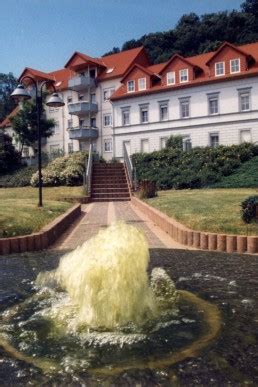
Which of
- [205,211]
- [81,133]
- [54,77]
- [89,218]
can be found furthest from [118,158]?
[205,211]

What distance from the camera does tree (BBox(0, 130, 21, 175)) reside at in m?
40.0

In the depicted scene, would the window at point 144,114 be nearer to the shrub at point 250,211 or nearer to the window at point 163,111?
the window at point 163,111

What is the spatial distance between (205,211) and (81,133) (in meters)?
37.8

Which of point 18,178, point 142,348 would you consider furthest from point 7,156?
point 142,348

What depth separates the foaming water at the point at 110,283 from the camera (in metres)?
4.06

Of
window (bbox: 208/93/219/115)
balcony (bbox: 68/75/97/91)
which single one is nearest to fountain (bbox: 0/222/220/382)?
window (bbox: 208/93/219/115)

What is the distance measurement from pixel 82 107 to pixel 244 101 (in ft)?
63.8

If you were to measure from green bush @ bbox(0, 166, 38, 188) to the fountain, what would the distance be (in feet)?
96.8

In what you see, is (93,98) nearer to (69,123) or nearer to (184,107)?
(69,123)

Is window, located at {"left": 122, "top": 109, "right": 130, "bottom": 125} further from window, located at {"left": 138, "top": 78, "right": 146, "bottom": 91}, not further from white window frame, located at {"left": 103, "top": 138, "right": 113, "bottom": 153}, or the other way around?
white window frame, located at {"left": 103, "top": 138, "right": 113, "bottom": 153}

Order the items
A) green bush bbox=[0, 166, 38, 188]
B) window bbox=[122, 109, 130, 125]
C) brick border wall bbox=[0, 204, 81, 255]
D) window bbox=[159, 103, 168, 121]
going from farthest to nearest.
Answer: window bbox=[122, 109, 130, 125]
window bbox=[159, 103, 168, 121]
green bush bbox=[0, 166, 38, 188]
brick border wall bbox=[0, 204, 81, 255]

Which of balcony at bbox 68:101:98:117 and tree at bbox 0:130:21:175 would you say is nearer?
tree at bbox 0:130:21:175

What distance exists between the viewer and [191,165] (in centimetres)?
2966

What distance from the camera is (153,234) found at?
1063cm
